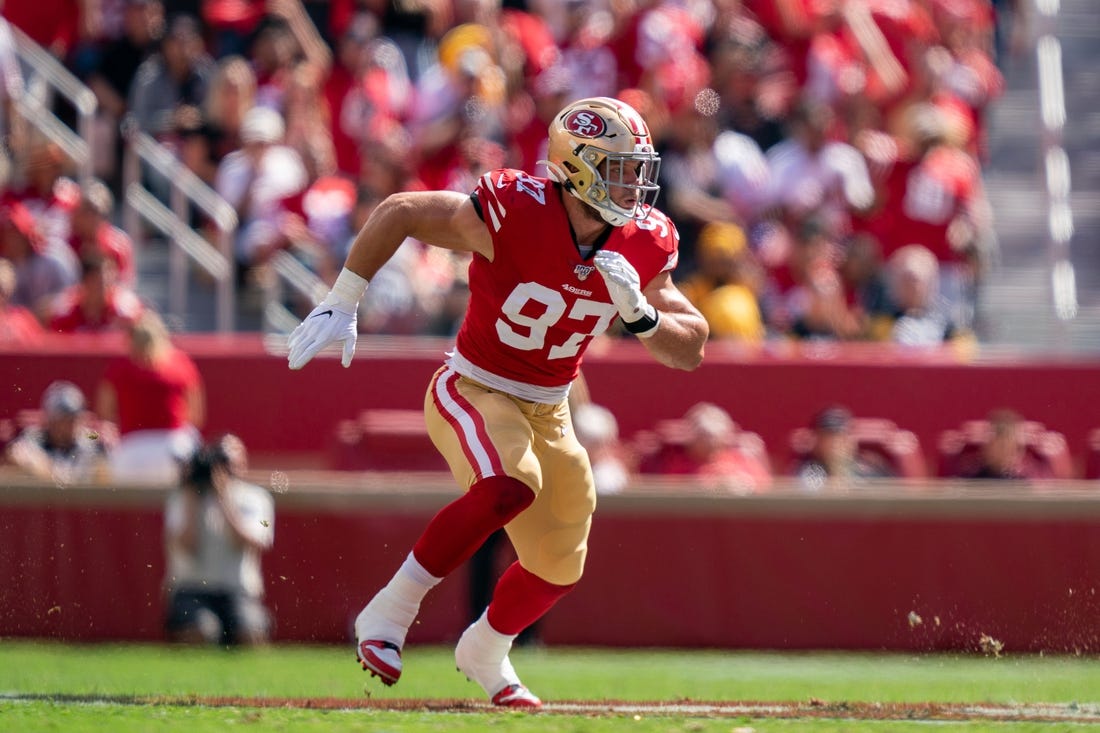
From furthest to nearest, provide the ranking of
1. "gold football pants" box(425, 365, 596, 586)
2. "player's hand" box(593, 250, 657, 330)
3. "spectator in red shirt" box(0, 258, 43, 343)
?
"spectator in red shirt" box(0, 258, 43, 343)
"gold football pants" box(425, 365, 596, 586)
"player's hand" box(593, 250, 657, 330)

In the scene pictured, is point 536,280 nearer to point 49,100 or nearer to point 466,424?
point 466,424

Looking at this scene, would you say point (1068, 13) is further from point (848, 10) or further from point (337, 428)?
point (337, 428)

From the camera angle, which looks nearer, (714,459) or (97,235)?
(714,459)

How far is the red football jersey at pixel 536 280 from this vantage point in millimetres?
6875

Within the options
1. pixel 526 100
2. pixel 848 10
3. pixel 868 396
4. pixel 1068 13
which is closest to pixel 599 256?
pixel 868 396

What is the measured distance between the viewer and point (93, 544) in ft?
35.0

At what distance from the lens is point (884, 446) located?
12.3 m

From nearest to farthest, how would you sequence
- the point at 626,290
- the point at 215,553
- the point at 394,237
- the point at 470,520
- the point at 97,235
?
the point at 626,290 < the point at 470,520 < the point at 394,237 < the point at 215,553 < the point at 97,235

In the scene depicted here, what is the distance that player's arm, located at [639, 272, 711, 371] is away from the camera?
687 centimetres

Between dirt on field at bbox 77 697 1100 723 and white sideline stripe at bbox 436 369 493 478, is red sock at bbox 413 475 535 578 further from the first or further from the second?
dirt on field at bbox 77 697 1100 723

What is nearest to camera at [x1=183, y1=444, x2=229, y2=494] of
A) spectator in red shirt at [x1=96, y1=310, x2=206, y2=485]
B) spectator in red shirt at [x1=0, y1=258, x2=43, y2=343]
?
spectator in red shirt at [x1=96, y1=310, x2=206, y2=485]

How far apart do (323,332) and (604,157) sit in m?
1.26

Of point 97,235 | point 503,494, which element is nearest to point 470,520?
point 503,494

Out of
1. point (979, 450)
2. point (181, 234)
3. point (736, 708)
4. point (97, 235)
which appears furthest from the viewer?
point (181, 234)
